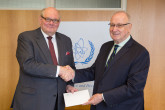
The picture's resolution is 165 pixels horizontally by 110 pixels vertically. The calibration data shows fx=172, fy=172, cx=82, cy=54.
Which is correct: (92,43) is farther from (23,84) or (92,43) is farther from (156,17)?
(23,84)

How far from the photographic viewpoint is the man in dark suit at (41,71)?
1804 millimetres

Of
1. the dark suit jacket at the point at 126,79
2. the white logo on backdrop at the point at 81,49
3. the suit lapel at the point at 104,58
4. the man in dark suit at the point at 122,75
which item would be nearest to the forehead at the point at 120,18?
the man in dark suit at the point at 122,75

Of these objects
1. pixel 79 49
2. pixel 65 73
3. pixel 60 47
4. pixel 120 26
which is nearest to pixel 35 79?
pixel 65 73

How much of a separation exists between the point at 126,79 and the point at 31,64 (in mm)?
979

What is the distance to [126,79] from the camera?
67.3 inches

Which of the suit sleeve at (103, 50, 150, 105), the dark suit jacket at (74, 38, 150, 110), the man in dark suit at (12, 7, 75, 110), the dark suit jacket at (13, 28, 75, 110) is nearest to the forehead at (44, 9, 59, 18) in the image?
the man in dark suit at (12, 7, 75, 110)

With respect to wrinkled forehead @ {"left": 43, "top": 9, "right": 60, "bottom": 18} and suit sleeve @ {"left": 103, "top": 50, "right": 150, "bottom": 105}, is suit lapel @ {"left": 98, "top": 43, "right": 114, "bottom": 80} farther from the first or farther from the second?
wrinkled forehead @ {"left": 43, "top": 9, "right": 60, "bottom": 18}

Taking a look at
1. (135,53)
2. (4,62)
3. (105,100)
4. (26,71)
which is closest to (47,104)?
(26,71)

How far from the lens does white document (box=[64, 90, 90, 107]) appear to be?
1796mm

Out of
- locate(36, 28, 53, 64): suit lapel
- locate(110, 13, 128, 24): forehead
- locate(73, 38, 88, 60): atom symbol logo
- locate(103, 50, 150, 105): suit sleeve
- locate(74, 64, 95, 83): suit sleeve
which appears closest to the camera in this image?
locate(103, 50, 150, 105): suit sleeve

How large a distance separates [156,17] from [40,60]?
2.33 meters

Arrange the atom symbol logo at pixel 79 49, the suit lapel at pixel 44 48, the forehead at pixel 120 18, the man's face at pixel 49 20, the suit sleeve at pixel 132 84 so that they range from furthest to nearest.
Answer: the atom symbol logo at pixel 79 49 → the man's face at pixel 49 20 → the suit lapel at pixel 44 48 → the forehead at pixel 120 18 → the suit sleeve at pixel 132 84

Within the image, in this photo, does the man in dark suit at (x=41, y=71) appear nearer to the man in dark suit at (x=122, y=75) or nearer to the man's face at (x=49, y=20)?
the man's face at (x=49, y=20)

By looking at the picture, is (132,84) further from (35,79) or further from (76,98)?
(35,79)
